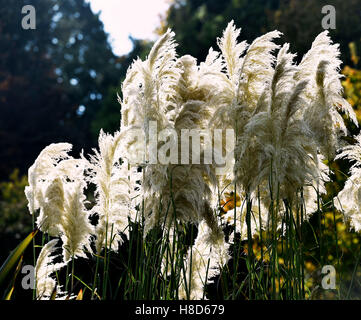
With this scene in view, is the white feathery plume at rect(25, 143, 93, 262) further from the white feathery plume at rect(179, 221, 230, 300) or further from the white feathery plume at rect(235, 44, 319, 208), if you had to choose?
the white feathery plume at rect(235, 44, 319, 208)

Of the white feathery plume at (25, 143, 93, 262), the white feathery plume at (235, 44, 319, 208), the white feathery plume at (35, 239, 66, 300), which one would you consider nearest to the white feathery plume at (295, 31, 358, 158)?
the white feathery plume at (235, 44, 319, 208)

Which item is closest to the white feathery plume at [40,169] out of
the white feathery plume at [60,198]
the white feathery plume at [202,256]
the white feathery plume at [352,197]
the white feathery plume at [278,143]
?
the white feathery plume at [60,198]

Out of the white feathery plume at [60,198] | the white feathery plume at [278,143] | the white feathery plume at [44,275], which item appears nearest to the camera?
the white feathery plume at [278,143]

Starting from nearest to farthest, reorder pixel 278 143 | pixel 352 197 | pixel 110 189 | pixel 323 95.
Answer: pixel 278 143 < pixel 323 95 < pixel 110 189 < pixel 352 197

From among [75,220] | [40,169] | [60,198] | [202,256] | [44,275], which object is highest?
[40,169]

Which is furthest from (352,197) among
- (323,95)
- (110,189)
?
(110,189)

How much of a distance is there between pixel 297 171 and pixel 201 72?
35.1 inches

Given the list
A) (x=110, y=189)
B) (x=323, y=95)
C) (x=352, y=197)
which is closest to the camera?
(x=323, y=95)

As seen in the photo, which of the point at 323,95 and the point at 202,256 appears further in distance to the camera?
the point at 202,256

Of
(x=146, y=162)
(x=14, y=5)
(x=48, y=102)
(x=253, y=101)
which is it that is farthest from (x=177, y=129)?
(x=14, y=5)

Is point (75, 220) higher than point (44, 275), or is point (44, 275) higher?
point (75, 220)

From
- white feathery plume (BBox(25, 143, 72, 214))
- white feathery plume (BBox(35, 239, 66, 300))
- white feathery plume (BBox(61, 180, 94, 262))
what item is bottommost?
white feathery plume (BBox(35, 239, 66, 300))

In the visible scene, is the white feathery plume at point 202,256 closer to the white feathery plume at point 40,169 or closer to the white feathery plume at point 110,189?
the white feathery plume at point 110,189

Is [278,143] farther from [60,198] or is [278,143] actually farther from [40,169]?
[40,169]
